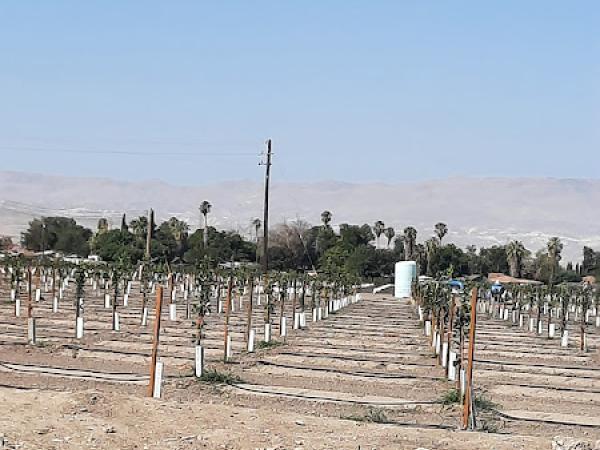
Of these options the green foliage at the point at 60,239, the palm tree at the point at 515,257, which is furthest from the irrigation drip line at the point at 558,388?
the green foliage at the point at 60,239

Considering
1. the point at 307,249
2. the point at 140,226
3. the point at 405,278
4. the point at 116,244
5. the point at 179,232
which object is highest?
the point at 140,226

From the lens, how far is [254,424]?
10.4m

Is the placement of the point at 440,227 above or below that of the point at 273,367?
above

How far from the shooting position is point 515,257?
82188 mm

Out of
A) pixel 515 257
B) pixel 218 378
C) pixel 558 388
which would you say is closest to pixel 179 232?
pixel 515 257

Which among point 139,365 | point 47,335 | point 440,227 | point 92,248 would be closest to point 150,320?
point 47,335

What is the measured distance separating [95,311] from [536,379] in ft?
57.9

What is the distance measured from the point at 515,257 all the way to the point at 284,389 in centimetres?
6962

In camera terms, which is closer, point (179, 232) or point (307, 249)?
point (307, 249)

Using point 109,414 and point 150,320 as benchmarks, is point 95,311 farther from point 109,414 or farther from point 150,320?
point 109,414

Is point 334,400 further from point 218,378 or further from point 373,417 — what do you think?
point 218,378

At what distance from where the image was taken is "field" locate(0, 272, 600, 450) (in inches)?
389

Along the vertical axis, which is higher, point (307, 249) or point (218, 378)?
point (307, 249)

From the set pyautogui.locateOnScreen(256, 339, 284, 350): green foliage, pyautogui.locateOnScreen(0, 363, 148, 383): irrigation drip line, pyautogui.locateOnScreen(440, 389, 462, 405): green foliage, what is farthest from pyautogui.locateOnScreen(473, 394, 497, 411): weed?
pyautogui.locateOnScreen(256, 339, 284, 350): green foliage
